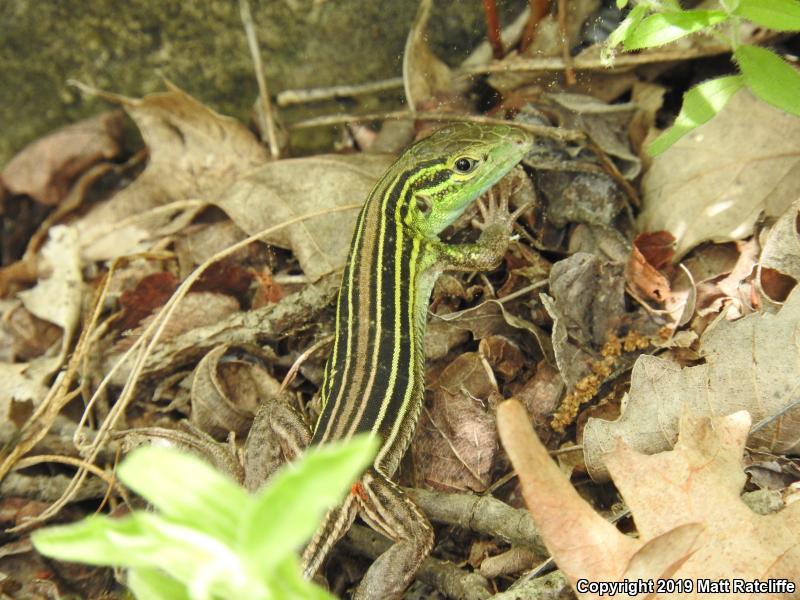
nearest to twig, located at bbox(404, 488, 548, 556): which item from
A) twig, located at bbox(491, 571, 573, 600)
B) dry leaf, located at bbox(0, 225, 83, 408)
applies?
twig, located at bbox(491, 571, 573, 600)

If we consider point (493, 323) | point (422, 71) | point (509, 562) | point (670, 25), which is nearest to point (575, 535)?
point (509, 562)

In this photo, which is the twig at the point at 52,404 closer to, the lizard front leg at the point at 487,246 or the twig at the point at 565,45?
A: the lizard front leg at the point at 487,246

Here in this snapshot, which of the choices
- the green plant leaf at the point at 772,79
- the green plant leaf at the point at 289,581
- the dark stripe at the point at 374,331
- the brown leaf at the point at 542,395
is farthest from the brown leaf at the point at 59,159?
the green plant leaf at the point at 289,581

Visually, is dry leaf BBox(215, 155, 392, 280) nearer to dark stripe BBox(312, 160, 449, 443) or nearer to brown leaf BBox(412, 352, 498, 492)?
→ dark stripe BBox(312, 160, 449, 443)

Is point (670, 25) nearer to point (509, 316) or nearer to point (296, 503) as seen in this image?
point (509, 316)

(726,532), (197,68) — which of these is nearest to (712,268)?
(726,532)
